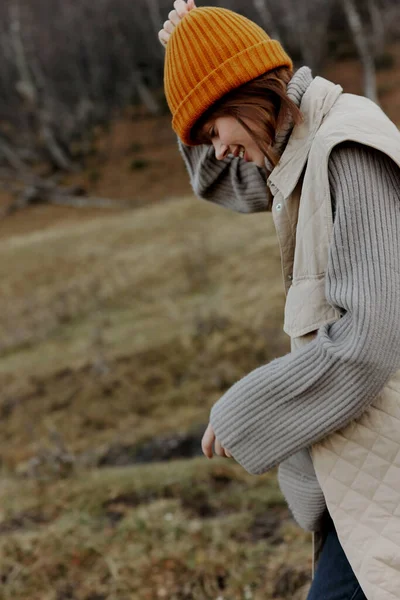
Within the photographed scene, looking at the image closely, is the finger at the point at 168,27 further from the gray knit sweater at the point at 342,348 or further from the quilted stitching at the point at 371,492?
the quilted stitching at the point at 371,492

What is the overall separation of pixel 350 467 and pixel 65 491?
8.51 ft

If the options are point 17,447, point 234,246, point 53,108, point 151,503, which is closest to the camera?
point 151,503

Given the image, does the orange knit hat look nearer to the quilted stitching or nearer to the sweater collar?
the sweater collar

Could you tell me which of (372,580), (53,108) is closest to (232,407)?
(372,580)

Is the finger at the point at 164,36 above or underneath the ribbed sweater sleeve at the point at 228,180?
above

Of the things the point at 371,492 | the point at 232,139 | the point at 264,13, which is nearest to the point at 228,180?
the point at 232,139

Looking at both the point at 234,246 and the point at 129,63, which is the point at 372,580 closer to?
the point at 234,246

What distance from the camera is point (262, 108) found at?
1374mm

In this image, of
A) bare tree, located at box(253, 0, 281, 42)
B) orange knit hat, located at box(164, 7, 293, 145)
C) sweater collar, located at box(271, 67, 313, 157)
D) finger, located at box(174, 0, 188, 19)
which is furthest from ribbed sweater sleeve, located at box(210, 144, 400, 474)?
bare tree, located at box(253, 0, 281, 42)

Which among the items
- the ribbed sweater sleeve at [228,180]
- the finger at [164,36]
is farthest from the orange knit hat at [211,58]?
the ribbed sweater sleeve at [228,180]

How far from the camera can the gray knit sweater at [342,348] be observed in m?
1.25

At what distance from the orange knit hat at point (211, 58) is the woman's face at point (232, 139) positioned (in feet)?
0.15

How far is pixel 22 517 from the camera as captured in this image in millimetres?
3508

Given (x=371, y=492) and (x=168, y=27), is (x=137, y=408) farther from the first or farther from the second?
(x=371, y=492)
